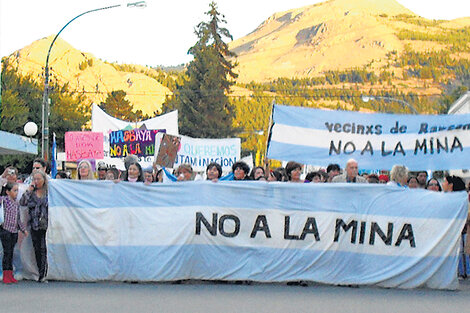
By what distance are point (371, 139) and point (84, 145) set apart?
34.6ft

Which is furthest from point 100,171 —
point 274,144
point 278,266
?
point 278,266

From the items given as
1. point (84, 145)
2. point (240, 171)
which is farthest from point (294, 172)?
point (84, 145)

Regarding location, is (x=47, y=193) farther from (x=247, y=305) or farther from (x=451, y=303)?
(x=451, y=303)

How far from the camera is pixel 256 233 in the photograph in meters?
12.5

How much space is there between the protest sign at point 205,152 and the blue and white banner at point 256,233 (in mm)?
10522

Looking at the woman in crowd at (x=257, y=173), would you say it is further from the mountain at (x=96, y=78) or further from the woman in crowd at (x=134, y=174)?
the mountain at (x=96, y=78)

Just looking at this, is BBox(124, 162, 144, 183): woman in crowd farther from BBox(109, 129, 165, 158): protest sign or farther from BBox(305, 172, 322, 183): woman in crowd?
BBox(109, 129, 165, 158): protest sign

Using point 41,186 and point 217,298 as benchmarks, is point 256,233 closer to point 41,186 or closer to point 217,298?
point 217,298

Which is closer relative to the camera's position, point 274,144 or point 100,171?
point 274,144

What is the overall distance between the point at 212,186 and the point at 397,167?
3071mm

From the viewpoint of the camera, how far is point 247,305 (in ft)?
33.0

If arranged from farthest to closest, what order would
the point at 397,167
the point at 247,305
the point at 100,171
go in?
the point at 100,171 → the point at 397,167 → the point at 247,305

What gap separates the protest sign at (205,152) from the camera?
931 inches

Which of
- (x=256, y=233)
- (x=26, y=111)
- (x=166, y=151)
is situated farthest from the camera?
(x=26, y=111)
